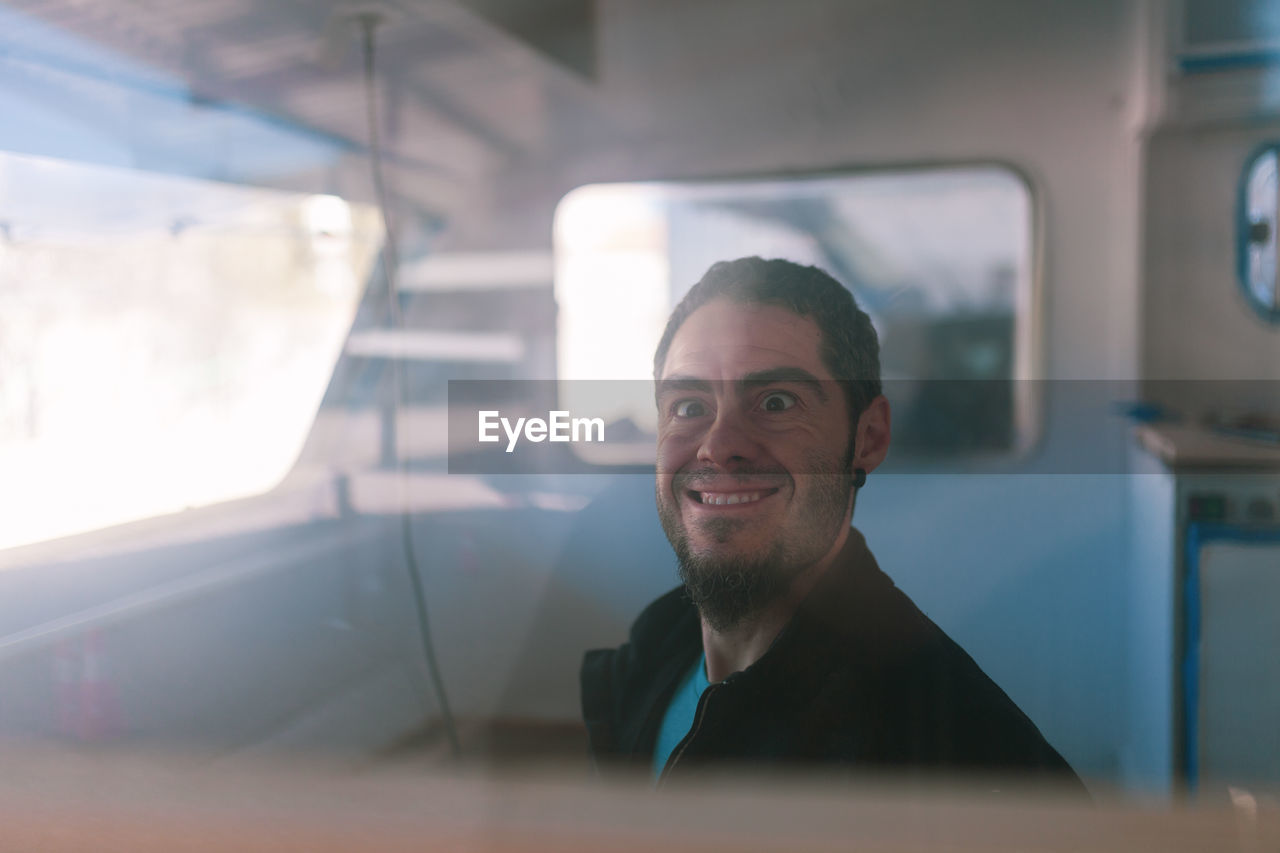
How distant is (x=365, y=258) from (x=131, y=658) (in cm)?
94

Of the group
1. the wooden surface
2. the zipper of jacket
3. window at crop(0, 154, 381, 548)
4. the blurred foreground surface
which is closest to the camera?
the blurred foreground surface

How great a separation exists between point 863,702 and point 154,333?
1547mm

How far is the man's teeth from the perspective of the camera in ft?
3.56

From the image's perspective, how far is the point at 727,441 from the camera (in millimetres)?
1094

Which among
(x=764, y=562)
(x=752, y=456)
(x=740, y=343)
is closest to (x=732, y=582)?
(x=764, y=562)

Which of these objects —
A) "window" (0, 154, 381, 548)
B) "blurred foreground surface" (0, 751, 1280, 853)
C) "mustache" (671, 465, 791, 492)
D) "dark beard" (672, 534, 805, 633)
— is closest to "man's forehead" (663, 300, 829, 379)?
"mustache" (671, 465, 791, 492)

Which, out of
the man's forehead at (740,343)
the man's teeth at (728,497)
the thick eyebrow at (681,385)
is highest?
the man's forehead at (740,343)

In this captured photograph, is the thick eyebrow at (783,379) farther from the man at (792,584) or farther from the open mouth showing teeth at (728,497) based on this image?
the open mouth showing teeth at (728,497)

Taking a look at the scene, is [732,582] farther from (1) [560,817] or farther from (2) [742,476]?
(1) [560,817]

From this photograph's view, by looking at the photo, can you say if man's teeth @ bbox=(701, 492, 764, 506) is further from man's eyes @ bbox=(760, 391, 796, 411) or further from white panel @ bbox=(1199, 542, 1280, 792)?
white panel @ bbox=(1199, 542, 1280, 792)

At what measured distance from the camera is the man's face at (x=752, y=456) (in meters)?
1.08

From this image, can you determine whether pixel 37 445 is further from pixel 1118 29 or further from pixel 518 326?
pixel 1118 29

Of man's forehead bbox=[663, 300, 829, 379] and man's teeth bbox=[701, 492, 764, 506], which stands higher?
man's forehead bbox=[663, 300, 829, 379]

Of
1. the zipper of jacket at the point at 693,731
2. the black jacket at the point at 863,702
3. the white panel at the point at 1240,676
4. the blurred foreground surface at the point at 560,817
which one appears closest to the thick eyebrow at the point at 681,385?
the black jacket at the point at 863,702
